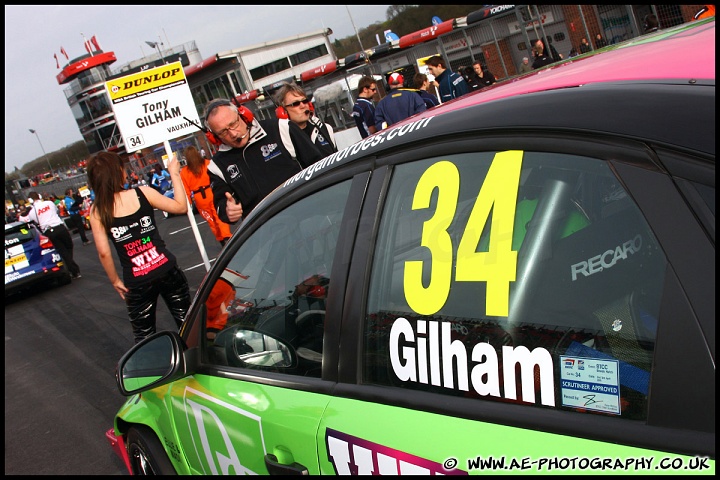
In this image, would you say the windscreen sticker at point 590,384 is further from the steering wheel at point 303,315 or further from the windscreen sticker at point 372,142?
the steering wheel at point 303,315

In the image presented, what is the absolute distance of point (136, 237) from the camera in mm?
5133

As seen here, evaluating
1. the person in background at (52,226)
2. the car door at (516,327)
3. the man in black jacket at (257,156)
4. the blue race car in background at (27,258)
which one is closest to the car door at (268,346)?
the car door at (516,327)

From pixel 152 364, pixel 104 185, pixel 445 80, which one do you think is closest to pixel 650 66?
pixel 152 364

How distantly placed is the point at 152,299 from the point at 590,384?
449 centimetres

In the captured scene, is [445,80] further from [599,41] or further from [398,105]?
[599,41]

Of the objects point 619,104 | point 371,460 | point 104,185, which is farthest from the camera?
point 104,185

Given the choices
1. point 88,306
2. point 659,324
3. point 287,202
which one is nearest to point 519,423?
point 659,324

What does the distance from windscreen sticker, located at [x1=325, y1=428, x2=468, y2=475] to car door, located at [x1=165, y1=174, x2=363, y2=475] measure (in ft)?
0.31

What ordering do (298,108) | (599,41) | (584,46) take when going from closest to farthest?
(298,108) → (599,41) → (584,46)

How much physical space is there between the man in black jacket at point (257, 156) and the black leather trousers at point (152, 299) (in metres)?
0.66

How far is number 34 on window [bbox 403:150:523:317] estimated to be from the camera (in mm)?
1420

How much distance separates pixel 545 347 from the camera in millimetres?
1350

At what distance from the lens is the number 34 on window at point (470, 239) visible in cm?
142

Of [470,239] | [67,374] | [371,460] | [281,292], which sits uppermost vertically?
[470,239]
